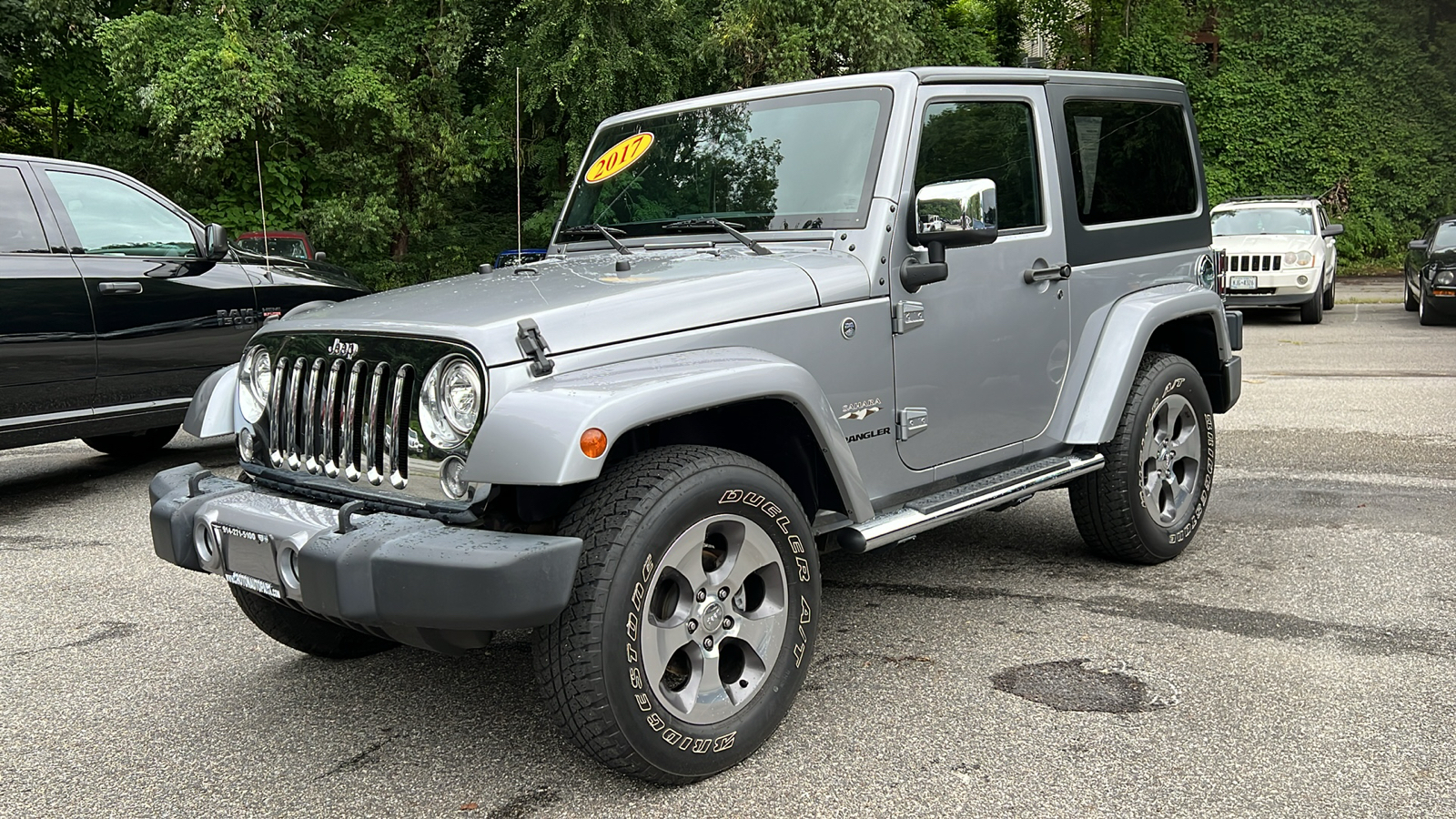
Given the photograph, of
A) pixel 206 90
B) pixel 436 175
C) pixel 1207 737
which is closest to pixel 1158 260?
pixel 1207 737

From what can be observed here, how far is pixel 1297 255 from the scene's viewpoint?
1572cm

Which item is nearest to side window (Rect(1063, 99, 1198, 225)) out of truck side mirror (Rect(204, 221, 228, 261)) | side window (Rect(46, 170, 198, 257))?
truck side mirror (Rect(204, 221, 228, 261))

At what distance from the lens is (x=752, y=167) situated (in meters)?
4.18

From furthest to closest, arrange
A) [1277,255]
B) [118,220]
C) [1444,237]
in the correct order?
[1277,255]
[1444,237]
[118,220]

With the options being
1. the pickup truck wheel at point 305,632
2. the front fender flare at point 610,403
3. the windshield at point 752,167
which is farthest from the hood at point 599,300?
the pickup truck wheel at point 305,632

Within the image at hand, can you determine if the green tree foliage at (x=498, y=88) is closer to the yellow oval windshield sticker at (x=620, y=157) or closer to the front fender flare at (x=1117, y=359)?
the yellow oval windshield sticker at (x=620, y=157)

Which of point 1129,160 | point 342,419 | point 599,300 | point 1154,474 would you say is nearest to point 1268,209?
point 1129,160

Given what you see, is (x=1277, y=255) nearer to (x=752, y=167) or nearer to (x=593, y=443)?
(x=752, y=167)

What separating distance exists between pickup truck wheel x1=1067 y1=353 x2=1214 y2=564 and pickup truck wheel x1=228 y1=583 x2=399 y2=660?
281cm

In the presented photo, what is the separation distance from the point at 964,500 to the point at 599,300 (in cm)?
153

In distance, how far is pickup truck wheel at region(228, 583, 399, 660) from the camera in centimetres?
385

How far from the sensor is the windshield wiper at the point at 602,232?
427cm

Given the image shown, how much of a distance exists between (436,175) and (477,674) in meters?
18.7

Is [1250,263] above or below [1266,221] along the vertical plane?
below
